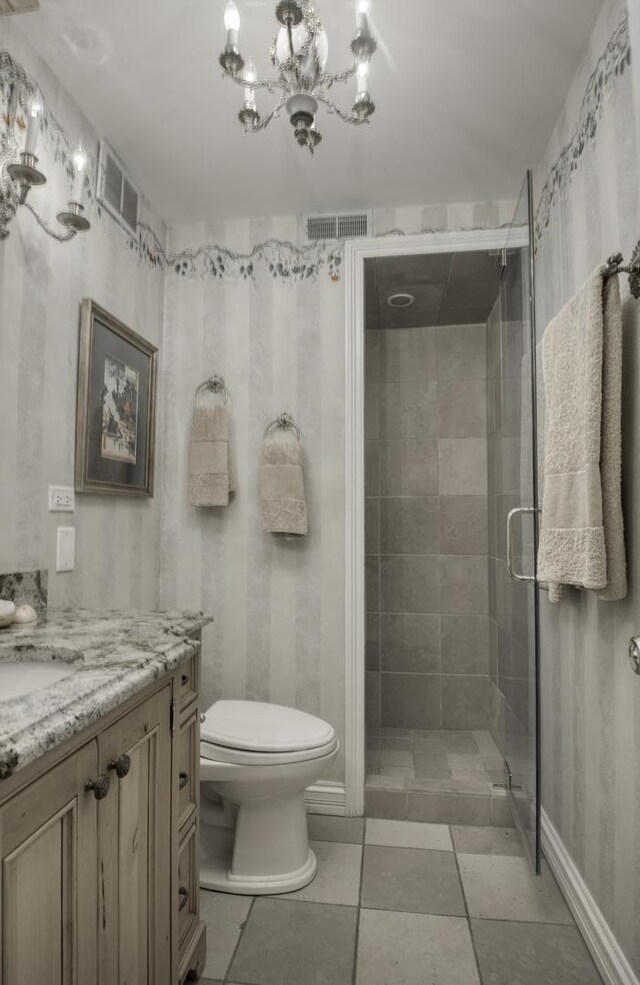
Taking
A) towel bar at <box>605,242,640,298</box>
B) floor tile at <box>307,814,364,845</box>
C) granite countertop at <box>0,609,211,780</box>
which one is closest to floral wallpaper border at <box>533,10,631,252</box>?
towel bar at <box>605,242,640,298</box>

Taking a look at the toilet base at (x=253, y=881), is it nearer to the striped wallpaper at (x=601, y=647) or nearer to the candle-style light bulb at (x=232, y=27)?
the striped wallpaper at (x=601, y=647)

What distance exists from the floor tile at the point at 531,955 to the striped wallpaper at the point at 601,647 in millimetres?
160

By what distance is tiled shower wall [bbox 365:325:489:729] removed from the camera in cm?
310

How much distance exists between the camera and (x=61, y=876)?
0.83 m

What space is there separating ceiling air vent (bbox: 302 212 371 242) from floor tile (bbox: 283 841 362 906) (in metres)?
2.38

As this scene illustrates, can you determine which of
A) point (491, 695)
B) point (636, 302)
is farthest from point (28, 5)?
point (491, 695)

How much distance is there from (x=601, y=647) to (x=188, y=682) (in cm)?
106

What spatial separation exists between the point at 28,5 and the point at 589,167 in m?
1.52

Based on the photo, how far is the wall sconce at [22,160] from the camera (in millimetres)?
1364

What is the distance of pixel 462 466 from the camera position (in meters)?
3.15

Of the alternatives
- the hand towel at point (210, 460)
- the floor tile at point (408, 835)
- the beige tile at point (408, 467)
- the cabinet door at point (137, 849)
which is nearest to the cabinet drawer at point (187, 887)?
the cabinet door at point (137, 849)

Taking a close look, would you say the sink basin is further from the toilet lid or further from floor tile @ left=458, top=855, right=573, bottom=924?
floor tile @ left=458, top=855, right=573, bottom=924

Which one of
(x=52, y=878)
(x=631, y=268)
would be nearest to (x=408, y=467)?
(x=631, y=268)

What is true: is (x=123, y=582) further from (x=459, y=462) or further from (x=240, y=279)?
(x=459, y=462)
